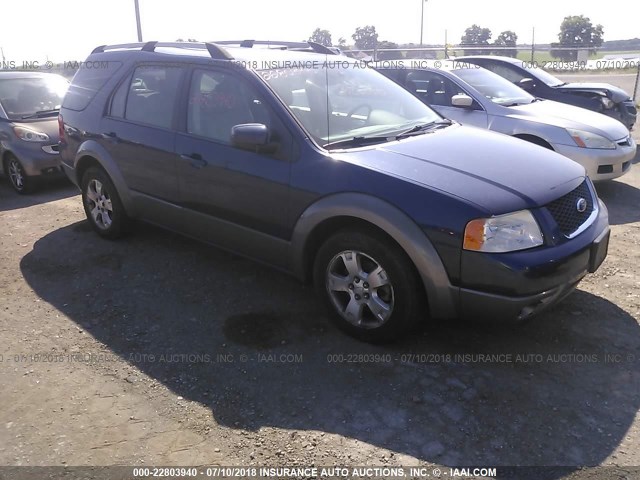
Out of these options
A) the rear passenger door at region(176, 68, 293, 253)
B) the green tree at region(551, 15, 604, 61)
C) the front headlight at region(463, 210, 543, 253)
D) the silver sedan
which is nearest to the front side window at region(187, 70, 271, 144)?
the rear passenger door at region(176, 68, 293, 253)

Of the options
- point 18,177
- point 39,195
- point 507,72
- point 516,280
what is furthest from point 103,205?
point 507,72

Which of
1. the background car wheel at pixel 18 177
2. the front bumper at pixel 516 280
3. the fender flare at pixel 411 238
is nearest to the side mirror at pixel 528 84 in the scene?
the front bumper at pixel 516 280

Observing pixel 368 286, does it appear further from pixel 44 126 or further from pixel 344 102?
pixel 44 126

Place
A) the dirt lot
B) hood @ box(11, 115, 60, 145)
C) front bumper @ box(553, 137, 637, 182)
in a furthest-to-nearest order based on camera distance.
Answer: hood @ box(11, 115, 60, 145) → front bumper @ box(553, 137, 637, 182) → the dirt lot

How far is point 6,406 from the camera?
10.3ft

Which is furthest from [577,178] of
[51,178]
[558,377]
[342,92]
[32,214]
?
[51,178]

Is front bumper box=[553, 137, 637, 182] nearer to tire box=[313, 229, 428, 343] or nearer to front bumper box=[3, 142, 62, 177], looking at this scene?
tire box=[313, 229, 428, 343]

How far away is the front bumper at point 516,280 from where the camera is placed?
3.03 metres

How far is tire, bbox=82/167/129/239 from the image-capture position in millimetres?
5238

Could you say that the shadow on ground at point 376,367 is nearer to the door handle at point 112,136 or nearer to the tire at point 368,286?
the tire at point 368,286

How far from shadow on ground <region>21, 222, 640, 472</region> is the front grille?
750 mm

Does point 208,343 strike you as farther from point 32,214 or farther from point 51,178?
point 51,178

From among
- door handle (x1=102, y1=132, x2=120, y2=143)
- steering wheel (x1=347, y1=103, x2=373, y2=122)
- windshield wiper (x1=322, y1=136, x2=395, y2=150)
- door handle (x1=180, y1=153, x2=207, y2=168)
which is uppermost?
steering wheel (x1=347, y1=103, x2=373, y2=122)

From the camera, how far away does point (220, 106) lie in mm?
4219
